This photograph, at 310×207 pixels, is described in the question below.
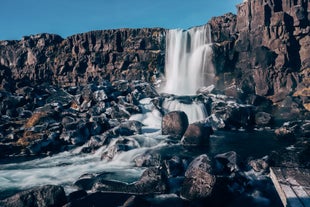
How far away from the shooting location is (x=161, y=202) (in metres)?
20.6

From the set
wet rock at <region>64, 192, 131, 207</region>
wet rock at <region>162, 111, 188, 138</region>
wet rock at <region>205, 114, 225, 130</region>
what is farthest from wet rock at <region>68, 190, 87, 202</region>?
wet rock at <region>205, 114, 225, 130</region>

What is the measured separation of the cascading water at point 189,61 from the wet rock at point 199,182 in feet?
179

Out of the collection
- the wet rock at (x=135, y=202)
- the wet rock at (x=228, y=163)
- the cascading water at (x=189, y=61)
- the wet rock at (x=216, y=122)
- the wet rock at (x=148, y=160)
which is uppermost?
the cascading water at (x=189, y=61)

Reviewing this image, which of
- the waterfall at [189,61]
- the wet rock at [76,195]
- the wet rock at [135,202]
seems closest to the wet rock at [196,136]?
the wet rock at [76,195]

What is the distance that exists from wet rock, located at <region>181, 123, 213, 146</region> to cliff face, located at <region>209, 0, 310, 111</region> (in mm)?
36284

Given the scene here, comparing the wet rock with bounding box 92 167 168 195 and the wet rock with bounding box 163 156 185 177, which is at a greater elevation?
the wet rock with bounding box 163 156 185 177

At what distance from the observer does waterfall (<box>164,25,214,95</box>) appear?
76.9 meters

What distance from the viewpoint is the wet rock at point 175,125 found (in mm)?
40938

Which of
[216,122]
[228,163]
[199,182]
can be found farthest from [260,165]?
[216,122]

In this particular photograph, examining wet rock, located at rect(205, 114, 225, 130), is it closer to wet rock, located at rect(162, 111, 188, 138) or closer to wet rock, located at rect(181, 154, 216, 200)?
wet rock, located at rect(162, 111, 188, 138)

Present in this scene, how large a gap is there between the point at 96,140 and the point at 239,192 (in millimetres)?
21406

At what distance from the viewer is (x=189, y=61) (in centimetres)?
7994

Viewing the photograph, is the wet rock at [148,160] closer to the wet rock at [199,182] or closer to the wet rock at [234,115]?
the wet rock at [199,182]

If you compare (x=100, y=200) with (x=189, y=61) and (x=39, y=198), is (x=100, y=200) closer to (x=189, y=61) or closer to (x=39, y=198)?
(x=39, y=198)
